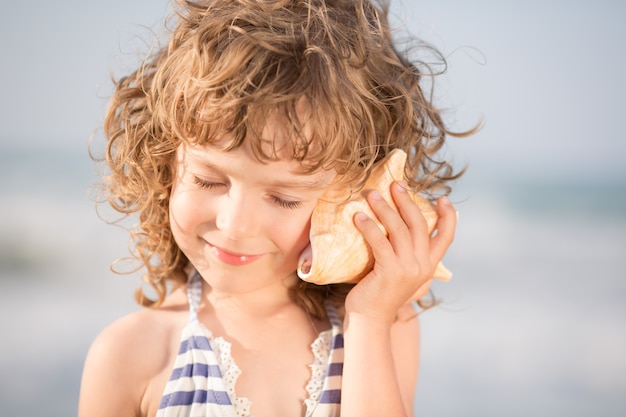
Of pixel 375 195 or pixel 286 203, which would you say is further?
pixel 375 195

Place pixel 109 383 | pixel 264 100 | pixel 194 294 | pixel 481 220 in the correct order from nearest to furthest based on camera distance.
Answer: pixel 264 100 < pixel 109 383 < pixel 194 294 < pixel 481 220

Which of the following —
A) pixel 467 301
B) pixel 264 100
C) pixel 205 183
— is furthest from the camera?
pixel 467 301

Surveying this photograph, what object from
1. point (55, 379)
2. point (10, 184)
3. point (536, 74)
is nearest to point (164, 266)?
point (55, 379)

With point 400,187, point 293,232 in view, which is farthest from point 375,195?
point 293,232

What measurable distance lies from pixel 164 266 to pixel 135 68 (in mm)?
646

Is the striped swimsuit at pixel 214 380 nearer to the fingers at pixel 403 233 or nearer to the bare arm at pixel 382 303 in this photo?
the bare arm at pixel 382 303

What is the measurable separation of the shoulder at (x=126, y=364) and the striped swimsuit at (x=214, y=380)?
0.06 meters

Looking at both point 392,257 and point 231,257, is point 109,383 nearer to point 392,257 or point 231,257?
point 231,257

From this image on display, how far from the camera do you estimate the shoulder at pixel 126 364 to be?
6.63 ft

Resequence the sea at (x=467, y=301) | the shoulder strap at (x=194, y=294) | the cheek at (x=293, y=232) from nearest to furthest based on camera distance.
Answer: the cheek at (x=293, y=232) < the shoulder strap at (x=194, y=294) < the sea at (x=467, y=301)

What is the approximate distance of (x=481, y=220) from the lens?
306 inches

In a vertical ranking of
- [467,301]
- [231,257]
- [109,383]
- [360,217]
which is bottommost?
[467,301]

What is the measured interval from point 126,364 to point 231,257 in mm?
444

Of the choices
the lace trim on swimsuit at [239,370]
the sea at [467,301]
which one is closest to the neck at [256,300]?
the lace trim on swimsuit at [239,370]
